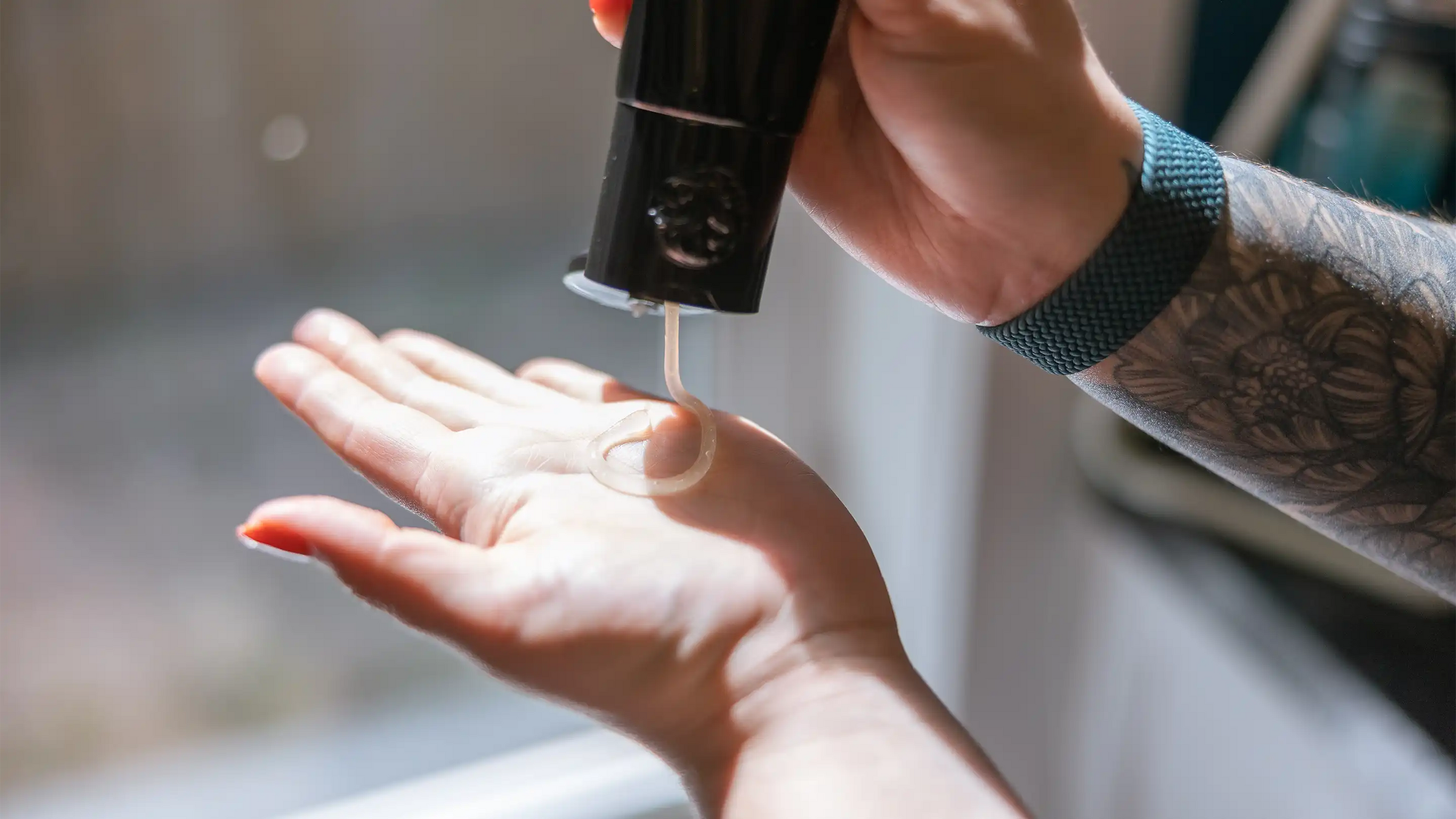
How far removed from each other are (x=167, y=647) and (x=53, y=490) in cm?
17

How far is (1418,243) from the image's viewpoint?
629mm

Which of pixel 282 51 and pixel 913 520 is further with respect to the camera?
pixel 913 520

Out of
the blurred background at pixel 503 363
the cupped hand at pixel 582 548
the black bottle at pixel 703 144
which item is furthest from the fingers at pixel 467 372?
→ the blurred background at pixel 503 363

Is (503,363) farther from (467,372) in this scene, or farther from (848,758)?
(848,758)

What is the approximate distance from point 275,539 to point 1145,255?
43 centimetres

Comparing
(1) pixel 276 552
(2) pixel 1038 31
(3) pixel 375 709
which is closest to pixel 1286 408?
(2) pixel 1038 31

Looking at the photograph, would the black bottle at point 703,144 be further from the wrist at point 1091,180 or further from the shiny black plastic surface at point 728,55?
the wrist at point 1091,180

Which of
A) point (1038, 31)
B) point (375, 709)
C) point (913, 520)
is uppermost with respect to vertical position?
point (1038, 31)

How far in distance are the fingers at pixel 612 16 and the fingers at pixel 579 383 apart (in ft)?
0.69

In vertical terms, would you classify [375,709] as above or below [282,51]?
below

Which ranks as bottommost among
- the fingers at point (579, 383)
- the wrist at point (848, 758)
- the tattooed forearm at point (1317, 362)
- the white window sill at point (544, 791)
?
the white window sill at point (544, 791)

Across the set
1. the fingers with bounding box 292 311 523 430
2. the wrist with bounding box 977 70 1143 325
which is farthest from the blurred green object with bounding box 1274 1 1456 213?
the fingers with bounding box 292 311 523 430

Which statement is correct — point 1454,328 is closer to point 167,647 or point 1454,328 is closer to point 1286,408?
point 1286,408

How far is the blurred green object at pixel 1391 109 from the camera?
2.87ft
